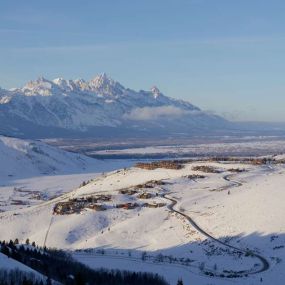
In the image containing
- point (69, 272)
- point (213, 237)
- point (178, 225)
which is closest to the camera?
point (69, 272)

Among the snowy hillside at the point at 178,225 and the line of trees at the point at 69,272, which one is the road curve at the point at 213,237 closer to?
the snowy hillside at the point at 178,225

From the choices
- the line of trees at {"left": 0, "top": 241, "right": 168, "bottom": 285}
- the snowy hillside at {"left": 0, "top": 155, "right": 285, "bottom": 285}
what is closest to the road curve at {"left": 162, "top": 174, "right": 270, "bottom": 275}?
the snowy hillside at {"left": 0, "top": 155, "right": 285, "bottom": 285}

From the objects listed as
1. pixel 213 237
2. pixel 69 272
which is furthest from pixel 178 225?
pixel 69 272

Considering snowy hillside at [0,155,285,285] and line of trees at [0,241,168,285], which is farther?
snowy hillside at [0,155,285,285]

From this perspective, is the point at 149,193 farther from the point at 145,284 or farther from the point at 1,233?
the point at 145,284

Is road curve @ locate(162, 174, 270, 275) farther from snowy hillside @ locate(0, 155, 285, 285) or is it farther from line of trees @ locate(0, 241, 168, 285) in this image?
line of trees @ locate(0, 241, 168, 285)

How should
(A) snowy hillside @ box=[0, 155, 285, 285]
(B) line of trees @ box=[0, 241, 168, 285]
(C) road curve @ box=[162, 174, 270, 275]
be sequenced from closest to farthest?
(B) line of trees @ box=[0, 241, 168, 285] → (C) road curve @ box=[162, 174, 270, 275] → (A) snowy hillside @ box=[0, 155, 285, 285]

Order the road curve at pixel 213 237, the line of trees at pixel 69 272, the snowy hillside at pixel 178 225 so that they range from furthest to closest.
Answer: the snowy hillside at pixel 178 225, the road curve at pixel 213 237, the line of trees at pixel 69 272

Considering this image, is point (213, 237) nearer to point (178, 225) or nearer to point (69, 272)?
point (178, 225)

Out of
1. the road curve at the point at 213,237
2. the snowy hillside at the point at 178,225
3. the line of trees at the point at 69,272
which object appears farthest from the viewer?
the snowy hillside at the point at 178,225

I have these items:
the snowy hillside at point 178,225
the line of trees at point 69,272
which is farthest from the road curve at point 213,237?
the line of trees at point 69,272

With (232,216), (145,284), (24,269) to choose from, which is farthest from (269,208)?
(24,269)

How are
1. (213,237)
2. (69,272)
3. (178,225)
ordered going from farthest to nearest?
(178,225), (213,237), (69,272)
